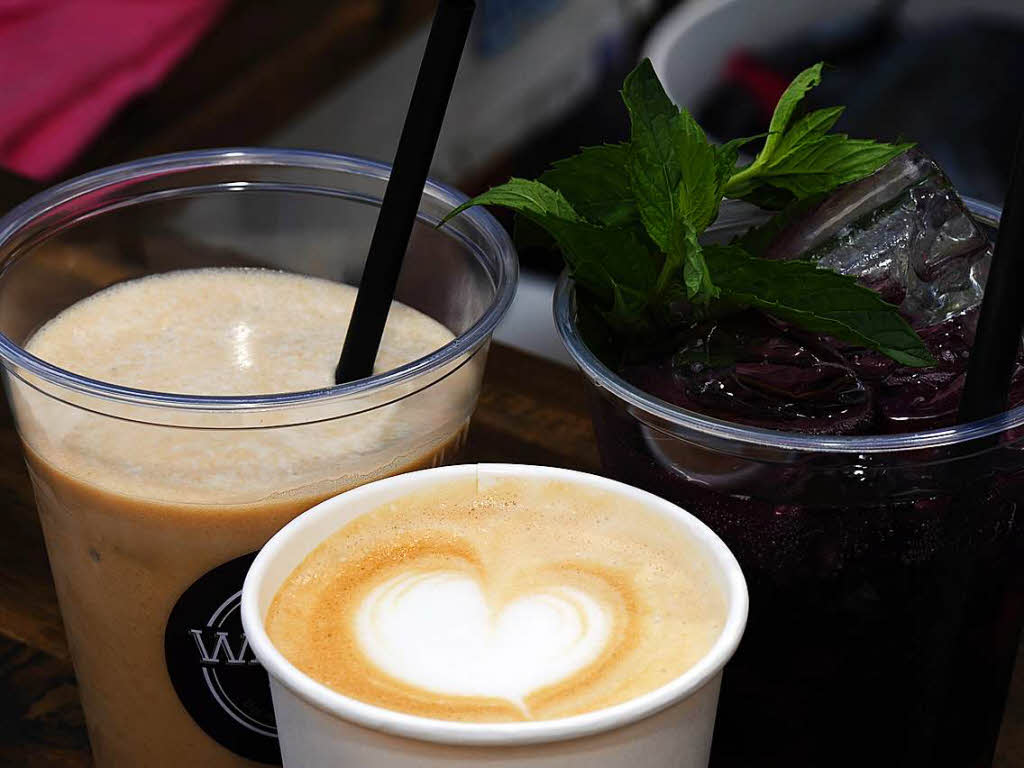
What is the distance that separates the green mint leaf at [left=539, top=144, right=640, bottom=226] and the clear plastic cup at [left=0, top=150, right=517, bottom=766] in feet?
0.17

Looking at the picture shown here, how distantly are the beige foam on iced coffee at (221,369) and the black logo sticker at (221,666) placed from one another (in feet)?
0.15

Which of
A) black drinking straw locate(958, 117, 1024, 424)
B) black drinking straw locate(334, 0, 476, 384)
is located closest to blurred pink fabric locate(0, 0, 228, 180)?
black drinking straw locate(334, 0, 476, 384)

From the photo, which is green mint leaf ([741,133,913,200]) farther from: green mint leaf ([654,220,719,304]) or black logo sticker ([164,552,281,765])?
black logo sticker ([164,552,281,765])

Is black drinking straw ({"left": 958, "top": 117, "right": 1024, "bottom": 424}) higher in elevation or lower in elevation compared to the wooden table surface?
higher

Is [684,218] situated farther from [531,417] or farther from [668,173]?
[531,417]

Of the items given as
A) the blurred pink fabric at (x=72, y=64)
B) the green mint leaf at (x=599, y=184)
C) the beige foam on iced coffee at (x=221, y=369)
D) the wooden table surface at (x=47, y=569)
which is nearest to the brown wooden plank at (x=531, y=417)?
the wooden table surface at (x=47, y=569)

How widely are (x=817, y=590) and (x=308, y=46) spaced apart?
1248 millimetres

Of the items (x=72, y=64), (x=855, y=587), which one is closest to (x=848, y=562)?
(x=855, y=587)

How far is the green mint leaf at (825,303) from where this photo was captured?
0.61m

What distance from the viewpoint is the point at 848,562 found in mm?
619

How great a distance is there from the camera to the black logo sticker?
2.22 feet

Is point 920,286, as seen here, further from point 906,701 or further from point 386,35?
point 386,35

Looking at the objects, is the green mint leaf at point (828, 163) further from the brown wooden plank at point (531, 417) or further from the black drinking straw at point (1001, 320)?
the brown wooden plank at point (531, 417)

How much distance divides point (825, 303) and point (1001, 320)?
8 centimetres
